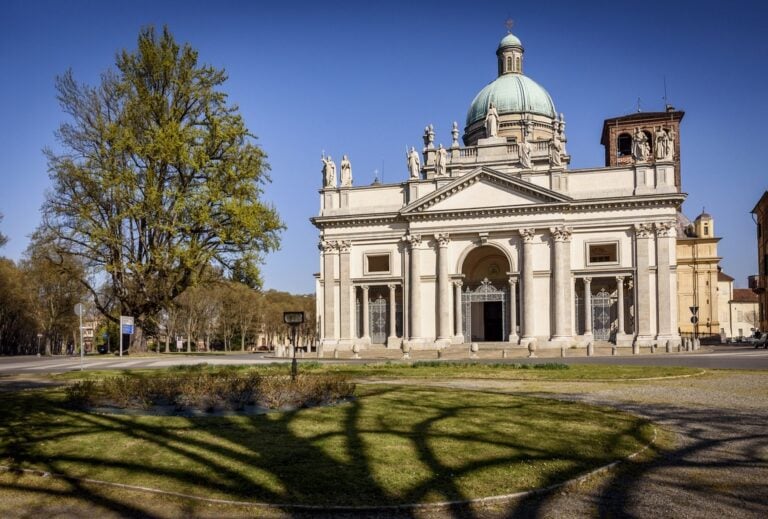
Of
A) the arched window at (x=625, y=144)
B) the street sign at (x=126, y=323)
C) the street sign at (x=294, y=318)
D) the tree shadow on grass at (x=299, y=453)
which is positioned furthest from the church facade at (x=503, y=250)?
the tree shadow on grass at (x=299, y=453)

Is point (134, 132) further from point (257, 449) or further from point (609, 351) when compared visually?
point (257, 449)

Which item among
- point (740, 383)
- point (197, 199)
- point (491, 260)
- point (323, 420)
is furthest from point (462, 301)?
point (323, 420)

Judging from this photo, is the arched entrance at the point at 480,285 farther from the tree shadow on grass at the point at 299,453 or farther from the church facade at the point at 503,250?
the tree shadow on grass at the point at 299,453

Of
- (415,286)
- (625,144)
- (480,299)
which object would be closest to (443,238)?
(415,286)

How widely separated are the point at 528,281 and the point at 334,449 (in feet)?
147

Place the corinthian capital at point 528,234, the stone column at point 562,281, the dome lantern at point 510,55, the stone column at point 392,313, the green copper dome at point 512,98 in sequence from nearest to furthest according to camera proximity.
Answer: the stone column at point 562,281
the corinthian capital at point 528,234
the stone column at point 392,313
the green copper dome at point 512,98
the dome lantern at point 510,55

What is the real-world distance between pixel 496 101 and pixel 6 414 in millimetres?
61932

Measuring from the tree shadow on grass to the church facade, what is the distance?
39.0 meters

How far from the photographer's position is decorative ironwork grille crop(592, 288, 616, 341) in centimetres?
5294

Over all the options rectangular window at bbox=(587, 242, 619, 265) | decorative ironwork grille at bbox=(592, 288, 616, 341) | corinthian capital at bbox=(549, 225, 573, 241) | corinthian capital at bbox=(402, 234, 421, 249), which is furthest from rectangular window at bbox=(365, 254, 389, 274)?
decorative ironwork grille at bbox=(592, 288, 616, 341)

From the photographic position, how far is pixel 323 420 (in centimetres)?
1233

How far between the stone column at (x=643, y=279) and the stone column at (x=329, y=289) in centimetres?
2354

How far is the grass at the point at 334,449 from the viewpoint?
8.02 meters

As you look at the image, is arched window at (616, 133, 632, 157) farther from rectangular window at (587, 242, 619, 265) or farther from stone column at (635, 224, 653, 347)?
stone column at (635, 224, 653, 347)
